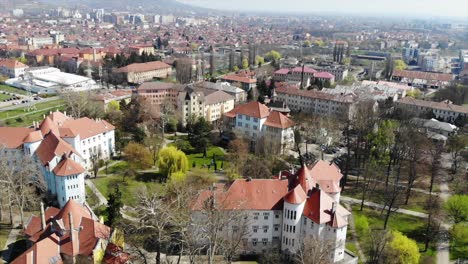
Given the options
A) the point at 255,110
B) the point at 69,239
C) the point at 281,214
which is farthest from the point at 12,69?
the point at 281,214

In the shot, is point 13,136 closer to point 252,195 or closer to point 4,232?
point 4,232

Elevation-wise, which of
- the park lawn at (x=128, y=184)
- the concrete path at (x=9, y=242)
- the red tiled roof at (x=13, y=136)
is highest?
the red tiled roof at (x=13, y=136)

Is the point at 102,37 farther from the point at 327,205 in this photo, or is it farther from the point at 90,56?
the point at 327,205

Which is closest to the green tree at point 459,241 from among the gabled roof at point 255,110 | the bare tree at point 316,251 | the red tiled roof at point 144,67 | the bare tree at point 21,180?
the bare tree at point 316,251

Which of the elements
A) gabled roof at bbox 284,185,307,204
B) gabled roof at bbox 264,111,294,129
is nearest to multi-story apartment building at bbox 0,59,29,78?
gabled roof at bbox 264,111,294,129

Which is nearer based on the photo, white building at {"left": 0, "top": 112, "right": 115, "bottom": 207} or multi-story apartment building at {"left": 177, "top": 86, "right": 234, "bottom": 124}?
white building at {"left": 0, "top": 112, "right": 115, "bottom": 207}

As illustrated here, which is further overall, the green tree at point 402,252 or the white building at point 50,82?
the white building at point 50,82

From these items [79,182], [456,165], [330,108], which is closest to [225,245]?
[79,182]

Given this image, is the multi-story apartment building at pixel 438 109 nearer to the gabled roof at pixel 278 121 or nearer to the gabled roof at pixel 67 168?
the gabled roof at pixel 278 121

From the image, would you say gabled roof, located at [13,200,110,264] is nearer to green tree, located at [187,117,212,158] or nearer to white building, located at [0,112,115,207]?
white building, located at [0,112,115,207]
